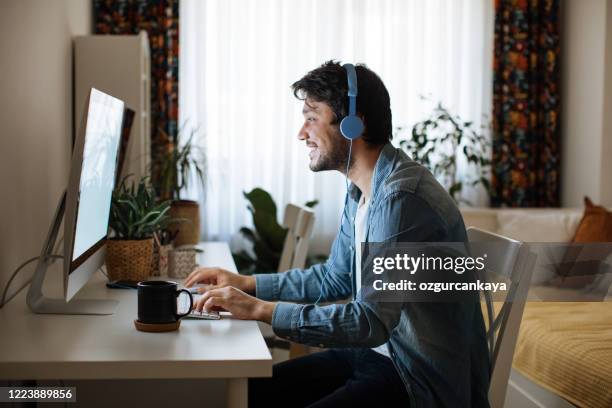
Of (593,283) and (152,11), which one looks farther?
(152,11)

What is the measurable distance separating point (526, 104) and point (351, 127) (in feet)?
10.9

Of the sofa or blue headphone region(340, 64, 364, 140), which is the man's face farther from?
the sofa

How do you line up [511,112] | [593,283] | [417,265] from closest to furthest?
[417,265] → [593,283] → [511,112]

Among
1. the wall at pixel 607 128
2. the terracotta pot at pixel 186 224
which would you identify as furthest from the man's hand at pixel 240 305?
the wall at pixel 607 128

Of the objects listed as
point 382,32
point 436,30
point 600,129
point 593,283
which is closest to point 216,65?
point 382,32

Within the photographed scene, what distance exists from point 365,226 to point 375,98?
293 millimetres

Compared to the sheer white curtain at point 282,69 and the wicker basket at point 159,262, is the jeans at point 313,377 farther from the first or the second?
the sheer white curtain at point 282,69

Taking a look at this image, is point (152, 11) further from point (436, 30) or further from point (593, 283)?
point (593, 283)

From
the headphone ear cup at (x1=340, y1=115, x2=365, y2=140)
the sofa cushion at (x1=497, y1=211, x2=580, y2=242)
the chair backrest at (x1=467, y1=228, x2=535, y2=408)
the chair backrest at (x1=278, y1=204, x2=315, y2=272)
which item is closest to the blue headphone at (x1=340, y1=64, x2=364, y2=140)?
the headphone ear cup at (x1=340, y1=115, x2=365, y2=140)

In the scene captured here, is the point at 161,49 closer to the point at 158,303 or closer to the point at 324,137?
the point at 324,137

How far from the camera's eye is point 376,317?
135 cm

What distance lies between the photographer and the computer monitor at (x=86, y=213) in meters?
1.34

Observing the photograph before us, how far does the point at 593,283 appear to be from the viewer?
153 centimetres

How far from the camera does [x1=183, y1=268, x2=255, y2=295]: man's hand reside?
1.75 m
